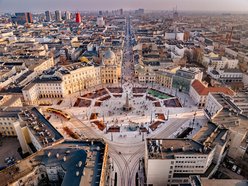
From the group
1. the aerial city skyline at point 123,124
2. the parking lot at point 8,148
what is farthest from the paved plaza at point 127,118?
the parking lot at point 8,148

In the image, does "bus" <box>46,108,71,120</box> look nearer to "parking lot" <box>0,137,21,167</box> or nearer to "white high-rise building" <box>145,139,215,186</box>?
"parking lot" <box>0,137,21,167</box>

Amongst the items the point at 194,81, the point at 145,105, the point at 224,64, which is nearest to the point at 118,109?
the point at 145,105

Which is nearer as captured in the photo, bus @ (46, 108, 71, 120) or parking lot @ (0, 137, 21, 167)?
parking lot @ (0, 137, 21, 167)

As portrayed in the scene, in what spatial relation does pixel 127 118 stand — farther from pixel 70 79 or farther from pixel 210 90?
pixel 210 90

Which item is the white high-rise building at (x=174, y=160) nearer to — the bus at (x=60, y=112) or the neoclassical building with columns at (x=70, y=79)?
the bus at (x=60, y=112)

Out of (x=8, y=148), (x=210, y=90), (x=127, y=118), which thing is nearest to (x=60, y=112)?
(x=8, y=148)

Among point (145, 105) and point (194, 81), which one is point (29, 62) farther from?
point (194, 81)

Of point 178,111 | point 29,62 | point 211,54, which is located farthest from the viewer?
point 211,54

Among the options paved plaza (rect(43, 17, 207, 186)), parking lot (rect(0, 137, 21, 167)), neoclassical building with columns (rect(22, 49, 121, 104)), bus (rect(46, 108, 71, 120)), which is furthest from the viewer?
neoclassical building with columns (rect(22, 49, 121, 104))

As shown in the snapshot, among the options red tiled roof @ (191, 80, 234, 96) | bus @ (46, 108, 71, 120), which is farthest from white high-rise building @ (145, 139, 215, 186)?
bus @ (46, 108, 71, 120)
